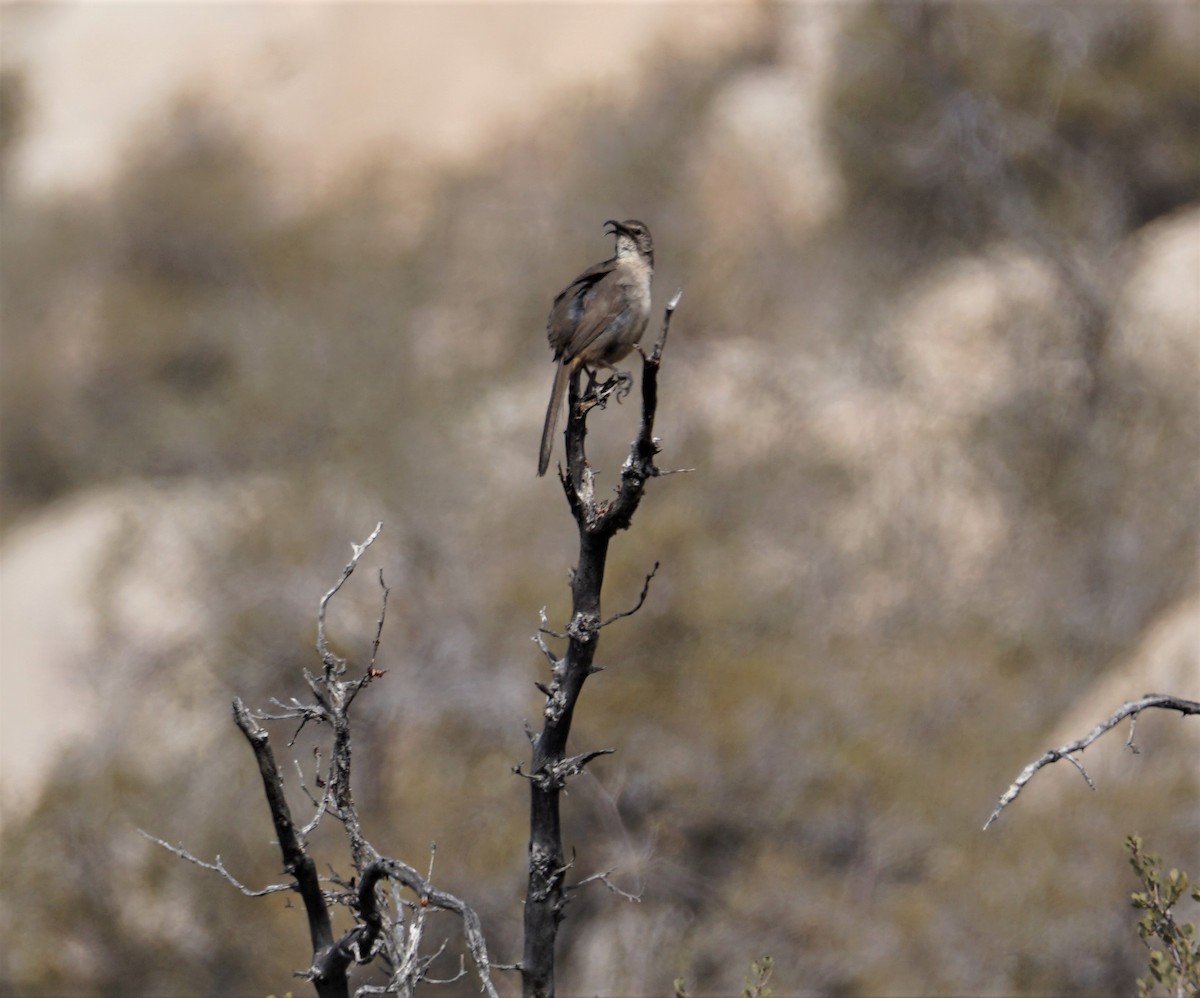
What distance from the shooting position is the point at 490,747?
13.0 m

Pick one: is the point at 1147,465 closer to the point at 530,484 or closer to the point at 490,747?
the point at 530,484

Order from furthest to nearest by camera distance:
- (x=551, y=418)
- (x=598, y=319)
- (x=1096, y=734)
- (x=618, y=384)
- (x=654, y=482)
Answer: (x=654, y=482) < (x=598, y=319) < (x=551, y=418) < (x=618, y=384) < (x=1096, y=734)

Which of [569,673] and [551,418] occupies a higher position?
[551,418]

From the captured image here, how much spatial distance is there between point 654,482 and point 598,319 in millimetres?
8605

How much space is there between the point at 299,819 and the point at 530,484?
4.75 metres

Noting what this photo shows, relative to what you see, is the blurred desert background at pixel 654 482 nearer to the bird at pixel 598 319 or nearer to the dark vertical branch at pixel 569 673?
the bird at pixel 598 319

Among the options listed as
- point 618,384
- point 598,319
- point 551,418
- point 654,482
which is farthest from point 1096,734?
point 654,482

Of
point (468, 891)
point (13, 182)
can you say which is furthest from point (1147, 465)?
point (13, 182)

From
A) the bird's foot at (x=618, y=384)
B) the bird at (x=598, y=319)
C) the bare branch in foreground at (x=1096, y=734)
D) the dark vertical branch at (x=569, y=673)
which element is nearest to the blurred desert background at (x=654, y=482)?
the bird at (x=598, y=319)

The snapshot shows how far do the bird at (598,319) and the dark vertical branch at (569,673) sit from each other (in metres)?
1.07

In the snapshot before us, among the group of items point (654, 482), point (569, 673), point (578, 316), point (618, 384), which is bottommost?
point (569, 673)

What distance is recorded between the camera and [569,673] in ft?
14.8

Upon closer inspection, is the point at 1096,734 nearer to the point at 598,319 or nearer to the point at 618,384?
the point at 618,384

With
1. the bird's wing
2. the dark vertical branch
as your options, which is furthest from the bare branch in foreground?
the bird's wing
